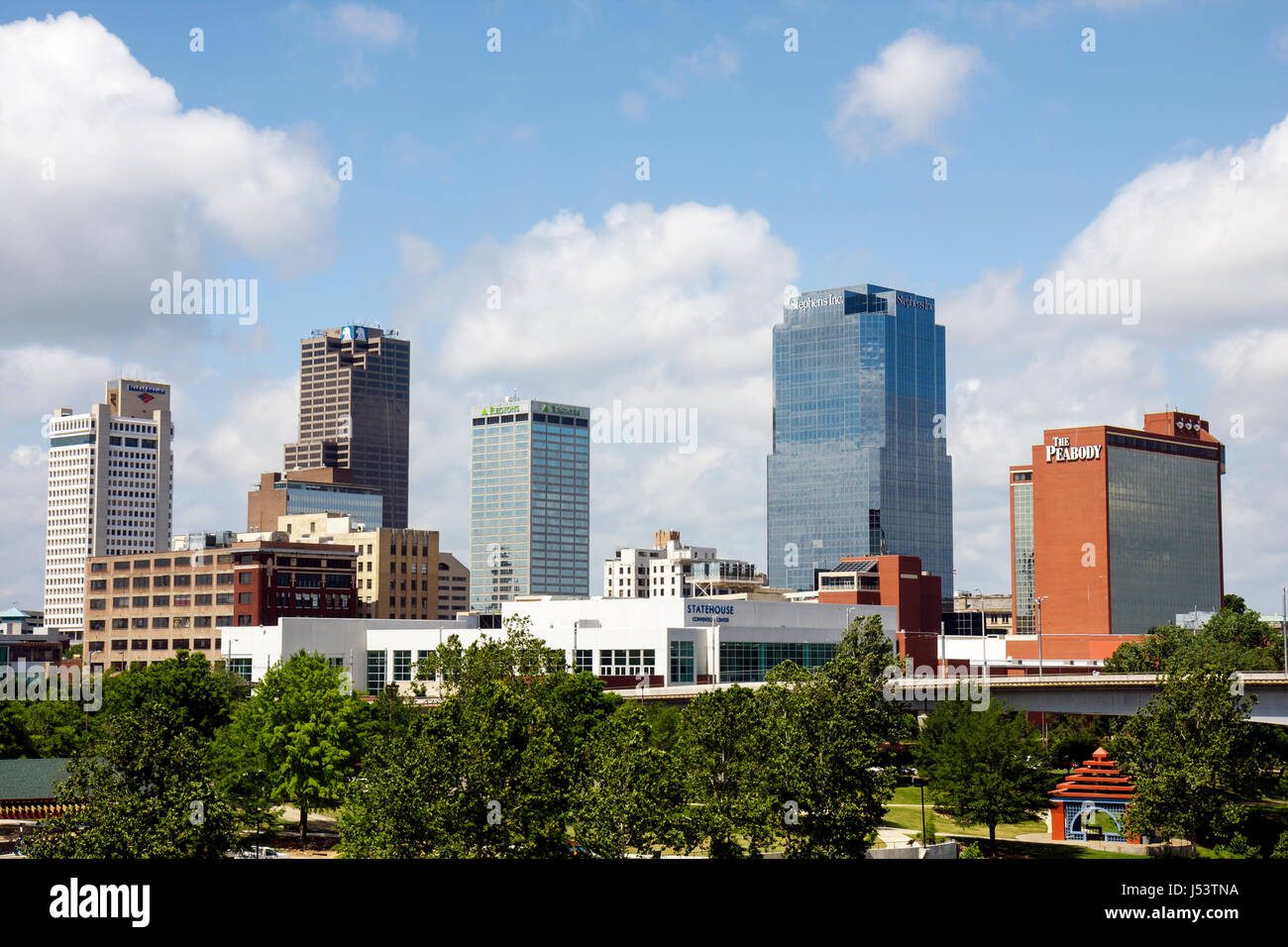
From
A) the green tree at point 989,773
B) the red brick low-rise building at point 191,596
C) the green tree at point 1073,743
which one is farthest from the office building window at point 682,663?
the red brick low-rise building at point 191,596

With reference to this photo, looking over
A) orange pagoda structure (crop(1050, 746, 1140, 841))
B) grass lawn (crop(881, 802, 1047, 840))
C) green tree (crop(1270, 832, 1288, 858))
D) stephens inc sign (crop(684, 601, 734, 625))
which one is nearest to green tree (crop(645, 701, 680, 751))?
grass lawn (crop(881, 802, 1047, 840))

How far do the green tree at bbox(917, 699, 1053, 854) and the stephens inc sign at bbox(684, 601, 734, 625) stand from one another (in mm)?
36767

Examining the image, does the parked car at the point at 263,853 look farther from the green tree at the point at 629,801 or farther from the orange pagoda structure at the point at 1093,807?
the orange pagoda structure at the point at 1093,807

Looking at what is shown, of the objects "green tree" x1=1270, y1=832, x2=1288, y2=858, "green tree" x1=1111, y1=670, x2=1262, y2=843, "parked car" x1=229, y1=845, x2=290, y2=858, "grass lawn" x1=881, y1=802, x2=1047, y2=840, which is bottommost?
"grass lawn" x1=881, y1=802, x2=1047, y2=840

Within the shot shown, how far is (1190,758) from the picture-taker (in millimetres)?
79438

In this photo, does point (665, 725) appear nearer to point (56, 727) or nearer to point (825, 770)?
point (825, 770)

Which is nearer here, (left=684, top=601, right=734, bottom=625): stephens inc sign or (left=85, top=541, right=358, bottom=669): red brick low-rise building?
(left=684, top=601, right=734, bottom=625): stephens inc sign

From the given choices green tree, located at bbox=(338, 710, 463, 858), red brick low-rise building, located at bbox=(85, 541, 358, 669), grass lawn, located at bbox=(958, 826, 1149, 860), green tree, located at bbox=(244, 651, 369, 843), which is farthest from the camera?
red brick low-rise building, located at bbox=(85, 541, 358, 669)

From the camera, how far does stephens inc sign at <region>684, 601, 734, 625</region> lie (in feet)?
400

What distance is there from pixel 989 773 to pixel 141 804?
5461 centimetres

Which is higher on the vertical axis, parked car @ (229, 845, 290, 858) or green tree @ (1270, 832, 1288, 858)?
parked car @ (229, 845, 290, 858)

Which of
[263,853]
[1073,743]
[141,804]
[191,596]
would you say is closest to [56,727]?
[263,853]

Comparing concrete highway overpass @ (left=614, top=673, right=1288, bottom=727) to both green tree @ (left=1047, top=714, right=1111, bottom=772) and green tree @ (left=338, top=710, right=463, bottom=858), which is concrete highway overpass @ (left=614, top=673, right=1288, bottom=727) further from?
green tree @ (left=338, top=710, right=463, bottom=858)
